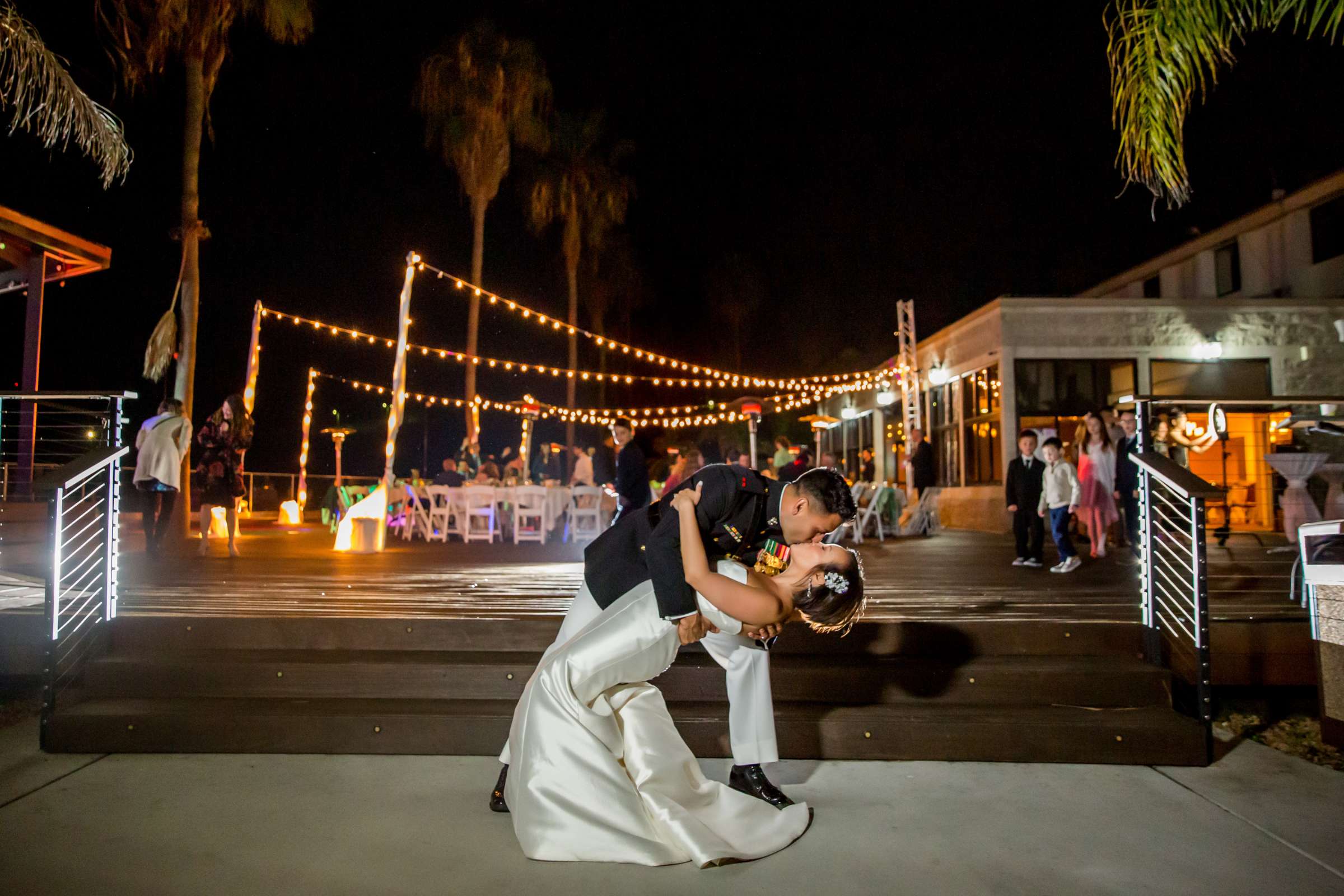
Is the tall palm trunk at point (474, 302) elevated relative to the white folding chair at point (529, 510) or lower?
elevated

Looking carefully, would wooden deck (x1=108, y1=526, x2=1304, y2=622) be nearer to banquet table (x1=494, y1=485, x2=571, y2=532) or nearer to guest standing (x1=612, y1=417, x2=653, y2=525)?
guest standing (x1=612, y1=417, x2=653, y2=525)

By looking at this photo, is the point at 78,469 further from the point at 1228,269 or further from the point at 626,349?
the point at 1228,269

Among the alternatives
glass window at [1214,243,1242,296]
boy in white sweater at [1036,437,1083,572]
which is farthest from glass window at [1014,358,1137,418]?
boy in white sweater at [1036,437,1083,572]

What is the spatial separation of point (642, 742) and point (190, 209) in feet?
33.0

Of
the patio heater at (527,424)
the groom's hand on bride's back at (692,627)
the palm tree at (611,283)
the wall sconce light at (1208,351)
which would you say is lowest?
the groom's hand on bride's back at (692,627)

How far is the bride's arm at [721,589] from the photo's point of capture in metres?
2.84

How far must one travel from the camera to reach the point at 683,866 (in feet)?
9.25

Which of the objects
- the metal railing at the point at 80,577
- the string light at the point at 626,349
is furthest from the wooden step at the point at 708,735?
the string light at the point at 626,349

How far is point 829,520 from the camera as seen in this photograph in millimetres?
2906

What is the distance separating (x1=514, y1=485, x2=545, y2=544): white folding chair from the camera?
12.8 m

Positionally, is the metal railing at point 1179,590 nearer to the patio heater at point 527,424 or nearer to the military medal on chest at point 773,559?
the military medal on chest at point 773,559

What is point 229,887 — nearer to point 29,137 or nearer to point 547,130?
point 29,137

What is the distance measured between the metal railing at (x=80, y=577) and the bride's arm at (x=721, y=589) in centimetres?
295

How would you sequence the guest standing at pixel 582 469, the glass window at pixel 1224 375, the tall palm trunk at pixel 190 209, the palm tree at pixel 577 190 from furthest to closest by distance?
1. the palm tree at pixel 577 190
2. the glass window at pixel 1224 375
3. the guest standing at pixel 582 469
4. the tall palm trunk at pixel 190 209
